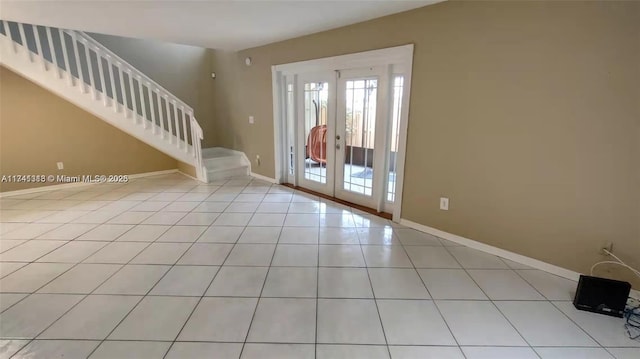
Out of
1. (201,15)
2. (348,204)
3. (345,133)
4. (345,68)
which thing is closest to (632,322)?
(348,204)

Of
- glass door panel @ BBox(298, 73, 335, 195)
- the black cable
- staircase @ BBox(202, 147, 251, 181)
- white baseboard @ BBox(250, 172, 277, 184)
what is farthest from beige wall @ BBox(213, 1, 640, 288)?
staircase @ BBox(202, 147, 251, 181)

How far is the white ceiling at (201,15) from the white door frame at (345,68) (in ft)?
1.25

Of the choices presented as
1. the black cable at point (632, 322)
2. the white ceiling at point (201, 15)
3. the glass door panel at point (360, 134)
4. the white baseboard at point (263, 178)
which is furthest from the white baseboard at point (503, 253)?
the white baseboard at point (263, 178)

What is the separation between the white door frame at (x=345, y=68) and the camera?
3.18m

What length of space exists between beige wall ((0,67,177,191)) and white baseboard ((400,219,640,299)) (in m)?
5.08

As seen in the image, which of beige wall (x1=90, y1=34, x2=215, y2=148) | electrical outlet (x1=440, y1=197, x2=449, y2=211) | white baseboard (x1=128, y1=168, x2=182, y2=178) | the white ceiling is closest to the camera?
the white ceiling

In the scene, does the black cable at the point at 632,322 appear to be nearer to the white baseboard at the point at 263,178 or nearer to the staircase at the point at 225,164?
the white baseboard at the point at 263,178

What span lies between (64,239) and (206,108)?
383cm

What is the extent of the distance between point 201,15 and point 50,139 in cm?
351

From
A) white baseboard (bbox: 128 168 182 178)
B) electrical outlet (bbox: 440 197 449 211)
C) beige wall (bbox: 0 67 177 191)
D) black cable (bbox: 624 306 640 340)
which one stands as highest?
beige wall (bbox: 0 67 177 191)

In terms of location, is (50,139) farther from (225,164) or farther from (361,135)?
(361,135)

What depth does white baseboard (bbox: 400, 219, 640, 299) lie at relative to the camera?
2.43 meters

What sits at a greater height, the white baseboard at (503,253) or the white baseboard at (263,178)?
the white baseboard at (263,178)

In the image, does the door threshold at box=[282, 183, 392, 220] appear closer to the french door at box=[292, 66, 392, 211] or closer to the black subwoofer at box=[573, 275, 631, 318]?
the french door at box=[292, 66, 392, 211]
